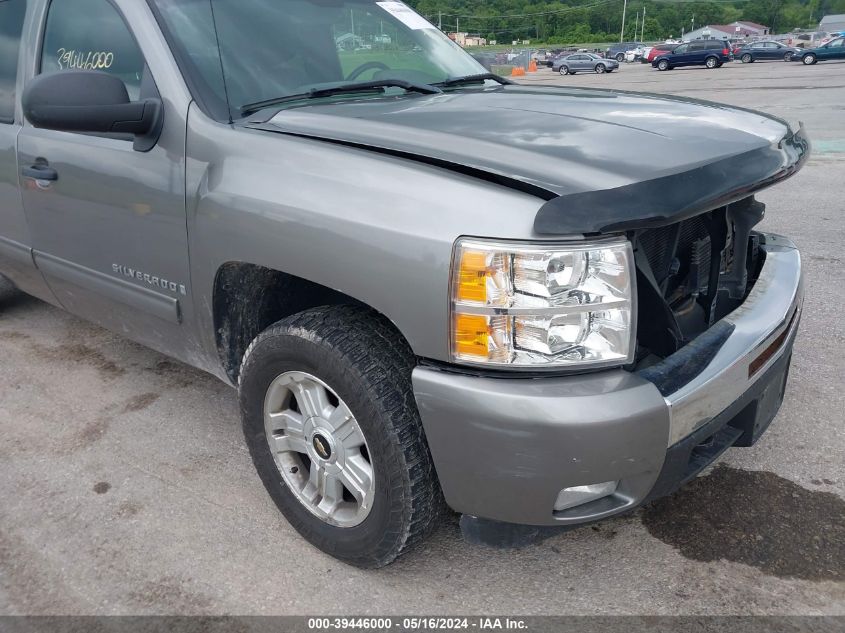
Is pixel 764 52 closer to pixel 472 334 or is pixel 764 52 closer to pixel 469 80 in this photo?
pixel 469 80

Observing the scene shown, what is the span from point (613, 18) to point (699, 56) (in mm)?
96944

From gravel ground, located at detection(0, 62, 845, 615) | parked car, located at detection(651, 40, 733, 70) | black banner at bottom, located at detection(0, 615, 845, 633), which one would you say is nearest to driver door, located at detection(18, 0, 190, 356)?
gravel ground, located at detection(0, 62, 845, 615)

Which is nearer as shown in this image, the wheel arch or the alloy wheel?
the alloy wheel

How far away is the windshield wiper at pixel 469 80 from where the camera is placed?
3024mm

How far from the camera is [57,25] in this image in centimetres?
300

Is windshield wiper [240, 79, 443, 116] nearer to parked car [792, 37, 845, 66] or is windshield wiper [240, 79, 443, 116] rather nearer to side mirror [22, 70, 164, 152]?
side mirror [22, 70, 164, 152]

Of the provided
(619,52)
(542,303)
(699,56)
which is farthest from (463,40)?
(619,52)

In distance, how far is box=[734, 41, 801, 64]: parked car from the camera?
129ft

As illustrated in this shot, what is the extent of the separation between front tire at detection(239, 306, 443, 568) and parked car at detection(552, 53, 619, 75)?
42.6 metres

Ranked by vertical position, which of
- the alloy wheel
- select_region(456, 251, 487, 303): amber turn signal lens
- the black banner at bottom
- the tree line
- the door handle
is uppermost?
the tree line

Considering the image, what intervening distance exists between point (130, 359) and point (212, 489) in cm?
139

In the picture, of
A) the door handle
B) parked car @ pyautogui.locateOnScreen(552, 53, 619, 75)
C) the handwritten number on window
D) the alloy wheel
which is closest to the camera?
the alloy wheel

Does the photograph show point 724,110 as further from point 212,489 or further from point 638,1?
point 638,1

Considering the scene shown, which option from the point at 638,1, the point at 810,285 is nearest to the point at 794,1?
the point at 638,1
